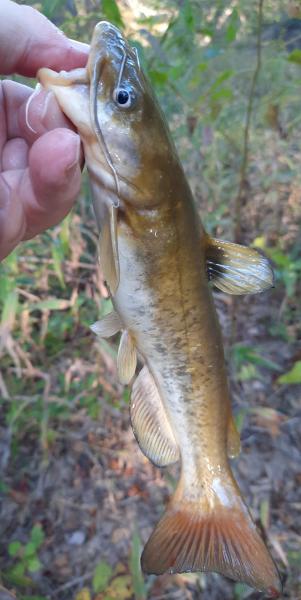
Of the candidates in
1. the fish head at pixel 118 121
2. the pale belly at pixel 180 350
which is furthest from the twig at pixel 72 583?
the fish head at pixel 118 121

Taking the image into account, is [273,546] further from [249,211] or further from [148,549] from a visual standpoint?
[249,211]

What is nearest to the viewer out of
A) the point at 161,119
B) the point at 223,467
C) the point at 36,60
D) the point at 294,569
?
the point at 161,119

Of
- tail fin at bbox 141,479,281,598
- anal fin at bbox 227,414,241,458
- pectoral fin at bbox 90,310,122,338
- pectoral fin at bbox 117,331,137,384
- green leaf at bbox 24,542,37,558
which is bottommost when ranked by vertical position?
green leaf at bbox 24,542,37,558

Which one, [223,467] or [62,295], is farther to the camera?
[62,295]

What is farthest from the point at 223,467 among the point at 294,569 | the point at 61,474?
the point at 61,474

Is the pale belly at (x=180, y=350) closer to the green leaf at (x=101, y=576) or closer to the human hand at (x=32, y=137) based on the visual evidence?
the human hand at (x=32, y=137)

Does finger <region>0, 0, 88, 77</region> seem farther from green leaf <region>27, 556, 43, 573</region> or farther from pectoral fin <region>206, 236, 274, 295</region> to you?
green leaf <region>27, 556, 43, 573</region>

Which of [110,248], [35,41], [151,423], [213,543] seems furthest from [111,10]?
[213,543]

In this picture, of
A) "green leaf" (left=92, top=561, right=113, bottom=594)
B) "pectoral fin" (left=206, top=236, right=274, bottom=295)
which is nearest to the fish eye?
"pectoral fin" (left=206, top=236, right=274, bottom=295)
